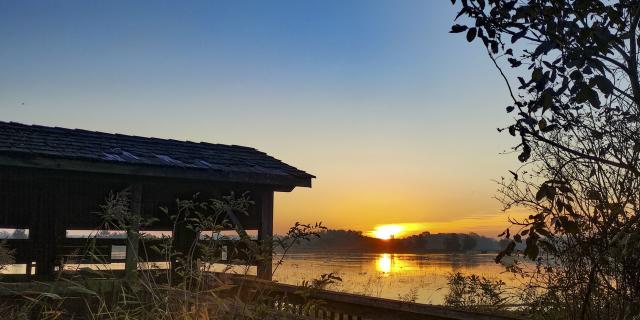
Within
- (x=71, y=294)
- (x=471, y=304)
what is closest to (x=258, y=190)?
(x=71, y=294)

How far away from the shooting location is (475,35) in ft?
9.34

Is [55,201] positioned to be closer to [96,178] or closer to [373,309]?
[96,178]

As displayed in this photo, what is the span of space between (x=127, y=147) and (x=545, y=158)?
859cm

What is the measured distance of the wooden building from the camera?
10.0 m

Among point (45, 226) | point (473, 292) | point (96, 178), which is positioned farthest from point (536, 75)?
point (45, 226)

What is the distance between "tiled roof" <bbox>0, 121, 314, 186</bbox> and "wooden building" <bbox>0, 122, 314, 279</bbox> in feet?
0.06

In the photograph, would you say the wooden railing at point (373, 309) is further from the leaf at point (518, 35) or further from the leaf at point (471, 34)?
the leaf at point (518, 35)

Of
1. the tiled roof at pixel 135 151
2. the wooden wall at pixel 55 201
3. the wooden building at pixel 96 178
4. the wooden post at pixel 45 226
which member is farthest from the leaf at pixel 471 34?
the wooden post at pixel 45 226

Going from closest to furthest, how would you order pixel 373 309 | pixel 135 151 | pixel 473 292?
pixel 373 309 < pixel 473 292 < pixel 135 151

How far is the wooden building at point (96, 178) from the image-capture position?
1001cm

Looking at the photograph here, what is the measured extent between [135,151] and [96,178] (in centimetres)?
89

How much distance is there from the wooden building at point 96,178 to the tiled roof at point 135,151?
0.02 m

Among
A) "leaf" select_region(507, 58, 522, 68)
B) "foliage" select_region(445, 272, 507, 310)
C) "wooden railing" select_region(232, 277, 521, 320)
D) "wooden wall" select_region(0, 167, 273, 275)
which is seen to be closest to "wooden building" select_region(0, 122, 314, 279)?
"wooden wall" select_region(0, 167, 273, 275)

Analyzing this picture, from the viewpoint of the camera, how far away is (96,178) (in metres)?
11.0
